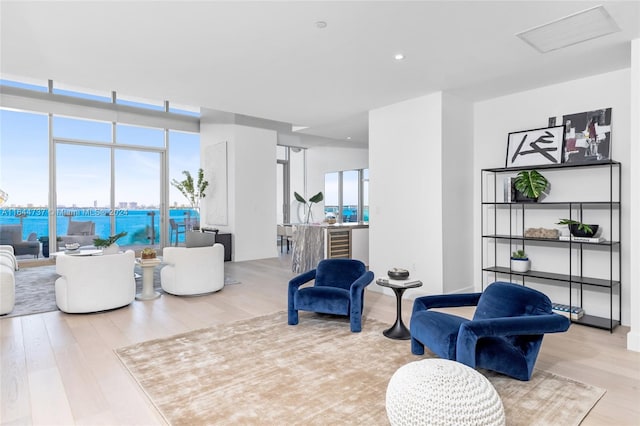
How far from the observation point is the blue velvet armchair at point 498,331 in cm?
247

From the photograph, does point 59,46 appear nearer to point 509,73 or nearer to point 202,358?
point 202,358

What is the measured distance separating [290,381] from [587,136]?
4.24m

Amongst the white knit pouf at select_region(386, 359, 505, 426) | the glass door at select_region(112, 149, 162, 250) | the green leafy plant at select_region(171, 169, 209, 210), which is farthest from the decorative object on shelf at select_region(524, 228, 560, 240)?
the glass door at select_region(112, 149, 162, 250)

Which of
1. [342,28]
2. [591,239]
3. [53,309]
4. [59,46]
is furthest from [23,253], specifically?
[591,239]

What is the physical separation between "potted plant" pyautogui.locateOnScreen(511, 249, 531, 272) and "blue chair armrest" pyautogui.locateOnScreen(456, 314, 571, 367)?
7.64 ft

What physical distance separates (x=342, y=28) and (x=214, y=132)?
630cm

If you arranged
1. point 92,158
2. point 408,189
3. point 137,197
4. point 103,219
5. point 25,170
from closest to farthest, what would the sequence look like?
point 408,189 → point 25,170 → point 92,158 → point 103,219 → point 137,197

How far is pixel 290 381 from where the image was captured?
2.70 meters

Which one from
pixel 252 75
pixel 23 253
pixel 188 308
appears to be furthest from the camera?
pixel 23 253

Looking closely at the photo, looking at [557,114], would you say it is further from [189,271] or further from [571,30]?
[189,271]

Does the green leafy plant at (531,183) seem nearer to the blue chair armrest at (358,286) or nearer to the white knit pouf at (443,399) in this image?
the blue chair armrest at (358,286)

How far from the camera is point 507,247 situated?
5.17 m

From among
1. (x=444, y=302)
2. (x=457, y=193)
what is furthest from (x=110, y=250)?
(x=457, y=193)

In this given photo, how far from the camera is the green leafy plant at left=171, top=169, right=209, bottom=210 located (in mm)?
8781
